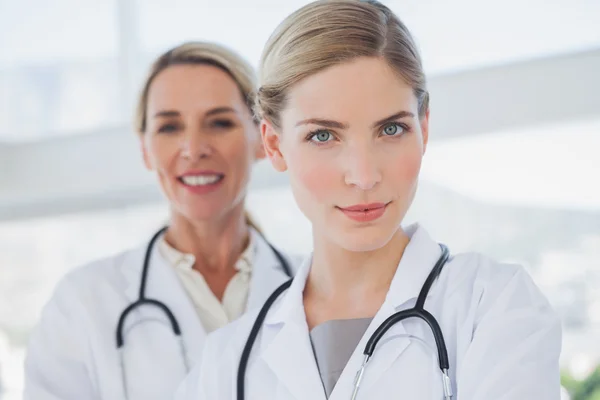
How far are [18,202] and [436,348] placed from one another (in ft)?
8.30

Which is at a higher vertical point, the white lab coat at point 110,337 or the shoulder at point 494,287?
the white lab coat at point 110,337

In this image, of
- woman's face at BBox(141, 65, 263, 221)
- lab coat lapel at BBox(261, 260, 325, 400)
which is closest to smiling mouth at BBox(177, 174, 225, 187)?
woman's face at BBox(141, 65, 263, 221)

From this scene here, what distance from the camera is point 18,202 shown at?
11.2 ft

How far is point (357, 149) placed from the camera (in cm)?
125

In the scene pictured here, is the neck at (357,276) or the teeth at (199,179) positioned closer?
the neck at (357,276)

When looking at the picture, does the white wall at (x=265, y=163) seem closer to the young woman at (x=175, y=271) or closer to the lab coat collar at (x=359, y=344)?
the young woman at (x=175, y=271)

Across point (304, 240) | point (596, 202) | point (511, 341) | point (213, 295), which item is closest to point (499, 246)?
point (596, 202)

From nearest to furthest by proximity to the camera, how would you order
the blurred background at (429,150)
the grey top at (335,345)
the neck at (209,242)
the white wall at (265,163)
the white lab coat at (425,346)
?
1. the white lab coat at (425,346)
2. the grey top at (335,345)
3. the neck at (209,242)
4. the white wall at (265,163)
5. the blurred background at (429,150)

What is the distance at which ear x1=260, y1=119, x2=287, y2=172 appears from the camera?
1.42 meters

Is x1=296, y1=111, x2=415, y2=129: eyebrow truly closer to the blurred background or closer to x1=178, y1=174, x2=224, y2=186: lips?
x1=178, y1=174, x2=224, y2=186: lips

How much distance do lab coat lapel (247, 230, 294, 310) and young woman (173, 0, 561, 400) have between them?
46 cm

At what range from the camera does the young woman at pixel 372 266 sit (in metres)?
1.20

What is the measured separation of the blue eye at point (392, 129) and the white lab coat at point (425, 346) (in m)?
0.23

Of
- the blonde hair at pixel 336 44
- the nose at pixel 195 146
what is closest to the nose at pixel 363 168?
the blonde hair at pixel 336 44
